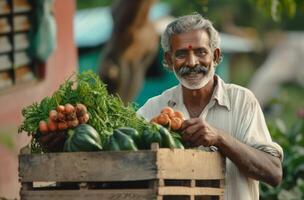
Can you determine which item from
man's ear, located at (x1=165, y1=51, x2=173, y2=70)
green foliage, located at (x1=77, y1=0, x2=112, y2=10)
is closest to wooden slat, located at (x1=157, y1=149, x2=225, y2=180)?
man's ear, located at (x1=165, y1=51, x2=173, y2=70)

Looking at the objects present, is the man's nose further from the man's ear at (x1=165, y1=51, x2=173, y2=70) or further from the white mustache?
the man's ear at (x1=165, y1=51, x2=173, y2=70)

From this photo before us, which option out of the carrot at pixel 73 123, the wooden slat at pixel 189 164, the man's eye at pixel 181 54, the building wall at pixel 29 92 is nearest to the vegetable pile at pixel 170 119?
the wooden slat at pixel 189 164

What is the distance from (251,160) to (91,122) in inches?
33.7

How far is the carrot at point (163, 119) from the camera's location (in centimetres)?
827

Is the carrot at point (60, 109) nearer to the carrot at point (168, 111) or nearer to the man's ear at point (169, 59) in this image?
the carrot at point (168, 111)

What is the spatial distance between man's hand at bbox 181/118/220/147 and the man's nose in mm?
419

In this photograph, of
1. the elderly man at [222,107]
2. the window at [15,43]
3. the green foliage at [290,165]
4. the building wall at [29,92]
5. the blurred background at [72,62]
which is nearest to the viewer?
the elderly man at [222,107]

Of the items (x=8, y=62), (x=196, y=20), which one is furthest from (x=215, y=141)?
(x=8, y=62)

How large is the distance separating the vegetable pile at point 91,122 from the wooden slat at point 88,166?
6 centimetres

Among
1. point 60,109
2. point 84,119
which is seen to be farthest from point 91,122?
point 60,109

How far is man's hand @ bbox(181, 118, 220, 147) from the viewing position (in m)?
8.12

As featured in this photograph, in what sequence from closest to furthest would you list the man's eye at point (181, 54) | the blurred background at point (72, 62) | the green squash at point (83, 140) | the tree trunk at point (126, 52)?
1. the green squash at point (83, 140)
2. the man's eye at point (181, 54)
3. the blurred background at point (72, 62)
4. the tree trunk at point (126, 52)

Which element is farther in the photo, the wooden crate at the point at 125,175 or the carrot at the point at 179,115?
the carrot at the point at 179,115

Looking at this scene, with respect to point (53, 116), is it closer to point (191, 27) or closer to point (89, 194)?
point (89, 194)
